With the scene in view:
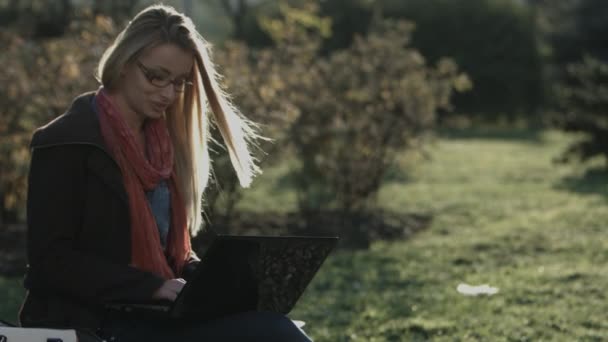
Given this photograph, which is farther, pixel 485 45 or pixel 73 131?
pixel 485 45

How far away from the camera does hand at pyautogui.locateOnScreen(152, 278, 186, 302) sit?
2770 millimetres

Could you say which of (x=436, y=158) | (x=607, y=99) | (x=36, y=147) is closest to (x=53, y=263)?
(x=36, y=147)

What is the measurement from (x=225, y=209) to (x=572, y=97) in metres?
7.29

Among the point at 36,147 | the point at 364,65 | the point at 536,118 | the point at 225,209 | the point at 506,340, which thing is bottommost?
the point at 536,118

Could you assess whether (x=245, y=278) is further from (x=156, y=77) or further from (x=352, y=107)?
(x=352, y=107)

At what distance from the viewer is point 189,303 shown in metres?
2.71

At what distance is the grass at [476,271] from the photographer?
559 cm

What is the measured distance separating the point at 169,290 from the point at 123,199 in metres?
0.29

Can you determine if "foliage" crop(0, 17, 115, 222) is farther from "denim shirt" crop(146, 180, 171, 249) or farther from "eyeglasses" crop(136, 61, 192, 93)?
"eyeglasses" crop(136, 61, 192, 93)

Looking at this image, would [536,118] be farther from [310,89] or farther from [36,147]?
[36,147]

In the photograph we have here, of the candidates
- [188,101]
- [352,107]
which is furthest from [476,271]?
[188,101]

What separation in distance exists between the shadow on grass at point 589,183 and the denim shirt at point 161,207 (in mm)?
8868

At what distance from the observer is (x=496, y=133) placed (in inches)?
977

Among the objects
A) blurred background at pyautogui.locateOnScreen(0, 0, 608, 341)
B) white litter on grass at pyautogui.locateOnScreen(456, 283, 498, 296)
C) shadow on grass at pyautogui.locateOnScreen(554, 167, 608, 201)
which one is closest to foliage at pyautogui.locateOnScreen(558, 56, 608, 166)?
blurred background at pyautogui.locateOnScreen(0, 0, 608, 341)
